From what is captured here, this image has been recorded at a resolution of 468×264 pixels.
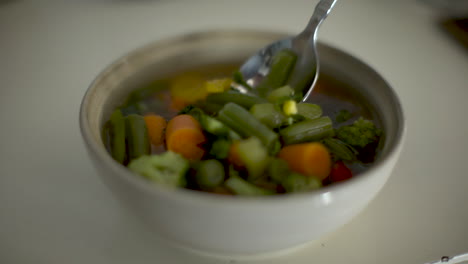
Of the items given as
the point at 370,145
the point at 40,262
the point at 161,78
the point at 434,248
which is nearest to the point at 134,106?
the point at 161,78

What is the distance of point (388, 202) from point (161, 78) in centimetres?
66

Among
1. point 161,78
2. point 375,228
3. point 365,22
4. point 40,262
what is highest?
point 365,22

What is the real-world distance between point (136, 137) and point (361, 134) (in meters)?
0.51

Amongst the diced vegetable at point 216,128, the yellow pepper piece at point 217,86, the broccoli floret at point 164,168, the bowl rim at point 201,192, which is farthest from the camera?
the yellow pepper piece at point 217,86

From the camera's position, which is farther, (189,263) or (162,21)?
(162,21)

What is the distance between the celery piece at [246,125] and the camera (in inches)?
34.3

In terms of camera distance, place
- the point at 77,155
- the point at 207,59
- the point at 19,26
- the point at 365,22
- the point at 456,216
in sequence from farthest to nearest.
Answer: the point at 365,22
the point at 19,26
the point at 207,59
the point at 77,155
the point at 456,216

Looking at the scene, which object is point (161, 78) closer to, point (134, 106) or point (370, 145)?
point (134, 106)

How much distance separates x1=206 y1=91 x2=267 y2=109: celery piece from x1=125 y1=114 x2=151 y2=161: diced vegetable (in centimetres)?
19

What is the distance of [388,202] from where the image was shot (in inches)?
37.7

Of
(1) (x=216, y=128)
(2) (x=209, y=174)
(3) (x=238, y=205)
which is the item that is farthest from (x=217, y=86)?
(3) (x=238, y=205)

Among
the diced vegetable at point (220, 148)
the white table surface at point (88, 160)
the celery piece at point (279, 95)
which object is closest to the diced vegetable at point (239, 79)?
the celery piece at point (279, 95)

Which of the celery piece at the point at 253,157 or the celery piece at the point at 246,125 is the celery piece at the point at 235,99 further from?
the celery piece at the point at 253,157

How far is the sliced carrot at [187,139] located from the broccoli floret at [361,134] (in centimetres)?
33
